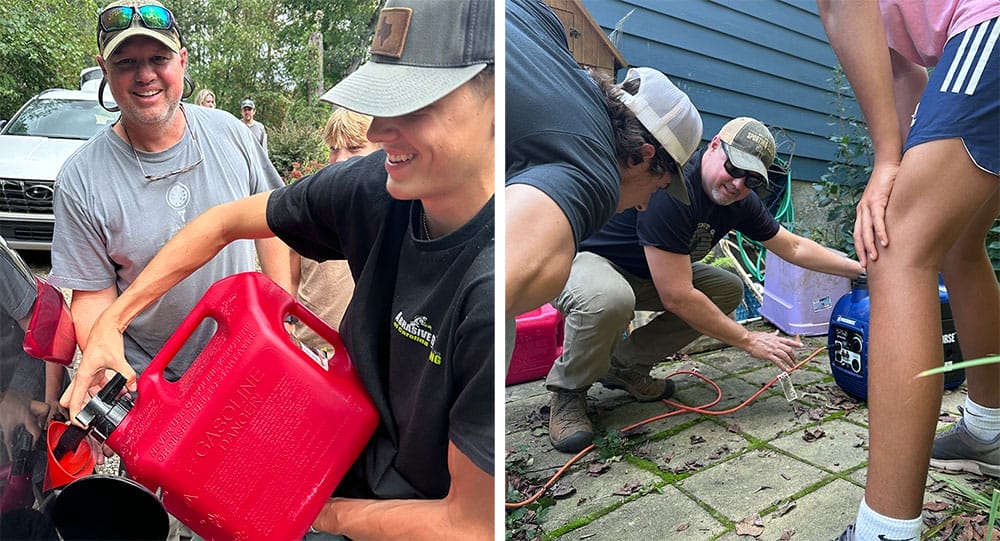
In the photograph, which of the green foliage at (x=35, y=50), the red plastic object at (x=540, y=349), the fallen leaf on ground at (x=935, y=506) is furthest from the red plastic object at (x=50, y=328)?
the fallen leaf on ground at (x=935, y=506)

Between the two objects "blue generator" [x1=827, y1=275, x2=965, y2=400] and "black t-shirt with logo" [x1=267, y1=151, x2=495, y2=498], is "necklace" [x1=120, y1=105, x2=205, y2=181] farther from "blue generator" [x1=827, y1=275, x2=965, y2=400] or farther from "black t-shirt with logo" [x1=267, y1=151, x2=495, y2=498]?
"blue generator" [x1=827, y1=275, x2=965, y2=400]

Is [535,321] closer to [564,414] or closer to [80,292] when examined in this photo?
[564,414]

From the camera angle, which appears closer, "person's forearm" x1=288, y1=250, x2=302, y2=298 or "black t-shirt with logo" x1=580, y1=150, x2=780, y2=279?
"person's forearm" x1=288, y1=250, x2=302, y2=298

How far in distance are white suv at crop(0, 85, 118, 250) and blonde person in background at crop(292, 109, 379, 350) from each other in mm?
235

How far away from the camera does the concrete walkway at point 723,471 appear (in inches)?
33.8

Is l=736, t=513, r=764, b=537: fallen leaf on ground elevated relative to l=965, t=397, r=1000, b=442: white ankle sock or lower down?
lower down

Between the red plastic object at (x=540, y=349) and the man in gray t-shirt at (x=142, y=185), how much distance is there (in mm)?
731

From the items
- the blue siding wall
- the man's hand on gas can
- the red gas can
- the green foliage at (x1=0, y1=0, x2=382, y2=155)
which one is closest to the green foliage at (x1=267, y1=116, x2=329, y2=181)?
the green foliage at (x1=0, y1=0, x2=382, y2=155)

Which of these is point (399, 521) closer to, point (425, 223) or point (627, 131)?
point (425, 223)

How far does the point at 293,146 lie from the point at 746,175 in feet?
2.67

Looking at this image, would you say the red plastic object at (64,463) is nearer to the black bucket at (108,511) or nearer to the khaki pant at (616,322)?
the black bucket at (108,511)

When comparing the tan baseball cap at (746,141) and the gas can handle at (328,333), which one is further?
the tan baseball cap at (746,141)

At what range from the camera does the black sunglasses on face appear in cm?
105

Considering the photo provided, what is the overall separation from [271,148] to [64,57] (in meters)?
0.24
